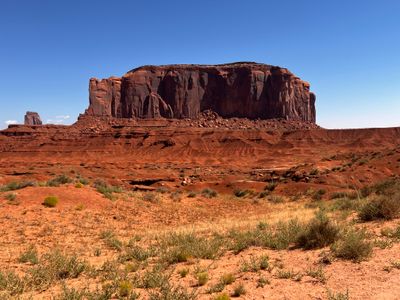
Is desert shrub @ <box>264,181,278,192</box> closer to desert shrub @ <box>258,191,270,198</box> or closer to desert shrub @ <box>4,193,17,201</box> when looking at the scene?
desert shrub @ <box>258,191,270,198</box>

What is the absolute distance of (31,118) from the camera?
6152 inches

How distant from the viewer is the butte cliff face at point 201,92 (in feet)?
357

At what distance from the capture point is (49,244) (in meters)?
10.8

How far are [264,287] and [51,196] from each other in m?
13.0

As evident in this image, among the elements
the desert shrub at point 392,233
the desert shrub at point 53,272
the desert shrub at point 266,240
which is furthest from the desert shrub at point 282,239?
the desert shrub at point 53,272

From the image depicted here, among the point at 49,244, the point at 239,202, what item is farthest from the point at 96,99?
the point at 49,244

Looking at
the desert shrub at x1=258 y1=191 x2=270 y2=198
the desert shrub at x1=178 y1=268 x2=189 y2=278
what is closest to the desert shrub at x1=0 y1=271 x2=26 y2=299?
the desert shrub at x1=178 y1=268 x2=189 y2=278

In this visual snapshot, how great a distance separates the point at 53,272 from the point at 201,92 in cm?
10778

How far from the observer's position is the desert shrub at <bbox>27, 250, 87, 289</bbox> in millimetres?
6797

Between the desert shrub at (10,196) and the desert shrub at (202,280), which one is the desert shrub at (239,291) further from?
the desert shrub at (10,196)

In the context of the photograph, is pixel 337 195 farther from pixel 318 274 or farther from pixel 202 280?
pixel 202 280

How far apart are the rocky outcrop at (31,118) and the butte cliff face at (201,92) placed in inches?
2474

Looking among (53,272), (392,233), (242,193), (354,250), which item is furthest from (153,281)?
(242,193)

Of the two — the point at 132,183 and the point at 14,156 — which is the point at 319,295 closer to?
the point at 132,183
